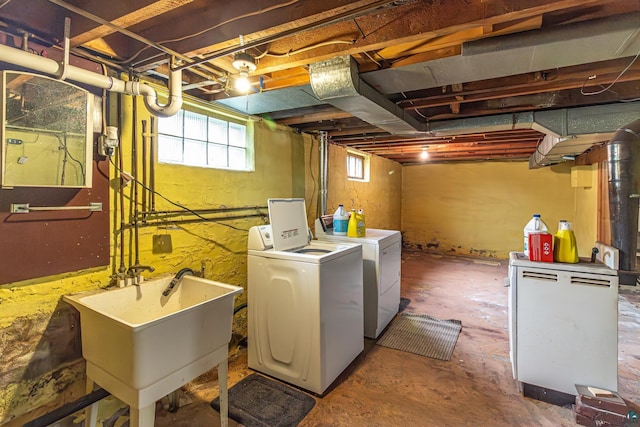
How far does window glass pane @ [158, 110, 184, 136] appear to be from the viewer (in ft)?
6.75

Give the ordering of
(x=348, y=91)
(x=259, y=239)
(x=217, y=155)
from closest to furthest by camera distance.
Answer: (x=348, y=91)
(x=259, y=239)
(x=217, y=155)

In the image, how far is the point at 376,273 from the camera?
2791 millimetres

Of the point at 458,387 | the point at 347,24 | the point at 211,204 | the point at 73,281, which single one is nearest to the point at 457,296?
the point at 458,387

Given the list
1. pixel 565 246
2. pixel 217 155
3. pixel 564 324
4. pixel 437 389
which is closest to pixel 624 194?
pixel 565 246

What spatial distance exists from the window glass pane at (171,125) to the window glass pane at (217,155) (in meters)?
0.30

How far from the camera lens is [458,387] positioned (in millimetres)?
2135

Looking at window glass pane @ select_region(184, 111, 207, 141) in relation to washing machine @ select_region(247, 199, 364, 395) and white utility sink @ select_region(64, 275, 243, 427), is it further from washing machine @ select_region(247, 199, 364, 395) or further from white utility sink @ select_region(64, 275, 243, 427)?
white utility sink @ select_region(64, 275, 243, 427)

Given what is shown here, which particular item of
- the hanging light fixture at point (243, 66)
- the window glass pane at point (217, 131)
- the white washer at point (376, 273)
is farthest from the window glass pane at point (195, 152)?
the white washer at point (376, 273)

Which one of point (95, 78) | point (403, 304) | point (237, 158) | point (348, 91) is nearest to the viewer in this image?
point (95, 78)

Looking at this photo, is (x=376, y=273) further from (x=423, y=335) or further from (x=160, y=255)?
(x=160, y=255)

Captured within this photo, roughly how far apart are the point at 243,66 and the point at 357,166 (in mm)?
3600

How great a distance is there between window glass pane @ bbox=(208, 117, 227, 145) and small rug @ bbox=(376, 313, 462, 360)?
2.28 metres

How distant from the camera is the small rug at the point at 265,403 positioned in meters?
1.81

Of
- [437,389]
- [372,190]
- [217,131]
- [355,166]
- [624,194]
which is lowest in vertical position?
[437,389]
